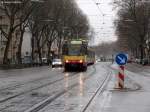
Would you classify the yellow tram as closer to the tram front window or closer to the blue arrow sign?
the tram front window

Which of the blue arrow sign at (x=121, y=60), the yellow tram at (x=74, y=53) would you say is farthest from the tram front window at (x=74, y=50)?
the blue arrow sign at (x=121, y=60)

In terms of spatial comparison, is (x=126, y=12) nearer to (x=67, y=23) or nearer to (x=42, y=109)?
(x=67, y=23)

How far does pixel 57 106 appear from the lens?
17391mm

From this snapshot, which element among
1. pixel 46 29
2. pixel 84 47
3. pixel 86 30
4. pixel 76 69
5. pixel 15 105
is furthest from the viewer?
pixel 86 30

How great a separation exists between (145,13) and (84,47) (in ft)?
158

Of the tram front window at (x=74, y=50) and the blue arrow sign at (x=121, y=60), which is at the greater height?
the tram front window at (x=74, y=50)

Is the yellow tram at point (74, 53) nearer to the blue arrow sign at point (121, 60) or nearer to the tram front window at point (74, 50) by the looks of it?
the tram front window at point (74, 50)

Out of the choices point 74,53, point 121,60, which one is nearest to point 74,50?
point 74,53

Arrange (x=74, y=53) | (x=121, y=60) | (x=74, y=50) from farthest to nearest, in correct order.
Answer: (x=74, y=53)
(x=74, y=50)
(x=121, y=60)

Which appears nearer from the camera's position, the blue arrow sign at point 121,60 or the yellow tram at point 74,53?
the blue arrow sign at point 121,60

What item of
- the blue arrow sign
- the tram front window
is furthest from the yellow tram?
the blue arrow sign

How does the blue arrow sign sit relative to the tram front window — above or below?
below

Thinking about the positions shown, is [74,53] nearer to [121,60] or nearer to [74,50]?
[74,50]

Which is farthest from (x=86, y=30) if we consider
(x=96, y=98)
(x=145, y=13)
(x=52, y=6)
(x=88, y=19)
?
(x=96, y=98)
